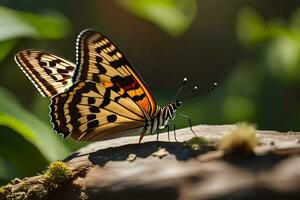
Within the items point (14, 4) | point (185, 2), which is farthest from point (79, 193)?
point (185, 2)

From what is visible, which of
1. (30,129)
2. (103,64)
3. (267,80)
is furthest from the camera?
(267,80)

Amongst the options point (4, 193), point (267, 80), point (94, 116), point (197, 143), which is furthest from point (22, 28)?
point (267, 80)

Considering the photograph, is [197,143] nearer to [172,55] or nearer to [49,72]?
[49,72]

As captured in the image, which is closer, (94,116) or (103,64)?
(103,64)

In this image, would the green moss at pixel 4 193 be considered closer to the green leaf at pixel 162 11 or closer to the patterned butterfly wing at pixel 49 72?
the patterned butterfly wing at pixel 49 72

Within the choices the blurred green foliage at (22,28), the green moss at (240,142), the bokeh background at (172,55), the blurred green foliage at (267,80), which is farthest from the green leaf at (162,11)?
the green moss at (240,142)

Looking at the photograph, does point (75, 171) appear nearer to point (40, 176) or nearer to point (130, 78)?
point (40, 176)

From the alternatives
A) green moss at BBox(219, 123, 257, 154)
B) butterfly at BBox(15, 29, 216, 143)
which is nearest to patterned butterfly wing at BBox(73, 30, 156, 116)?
butterfly at BBox(15, 29, 216, 143)

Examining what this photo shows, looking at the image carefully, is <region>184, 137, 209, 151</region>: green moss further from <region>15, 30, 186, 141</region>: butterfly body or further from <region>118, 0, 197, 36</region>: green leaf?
<region>118, 0, 197, 36</region>: green leaf
